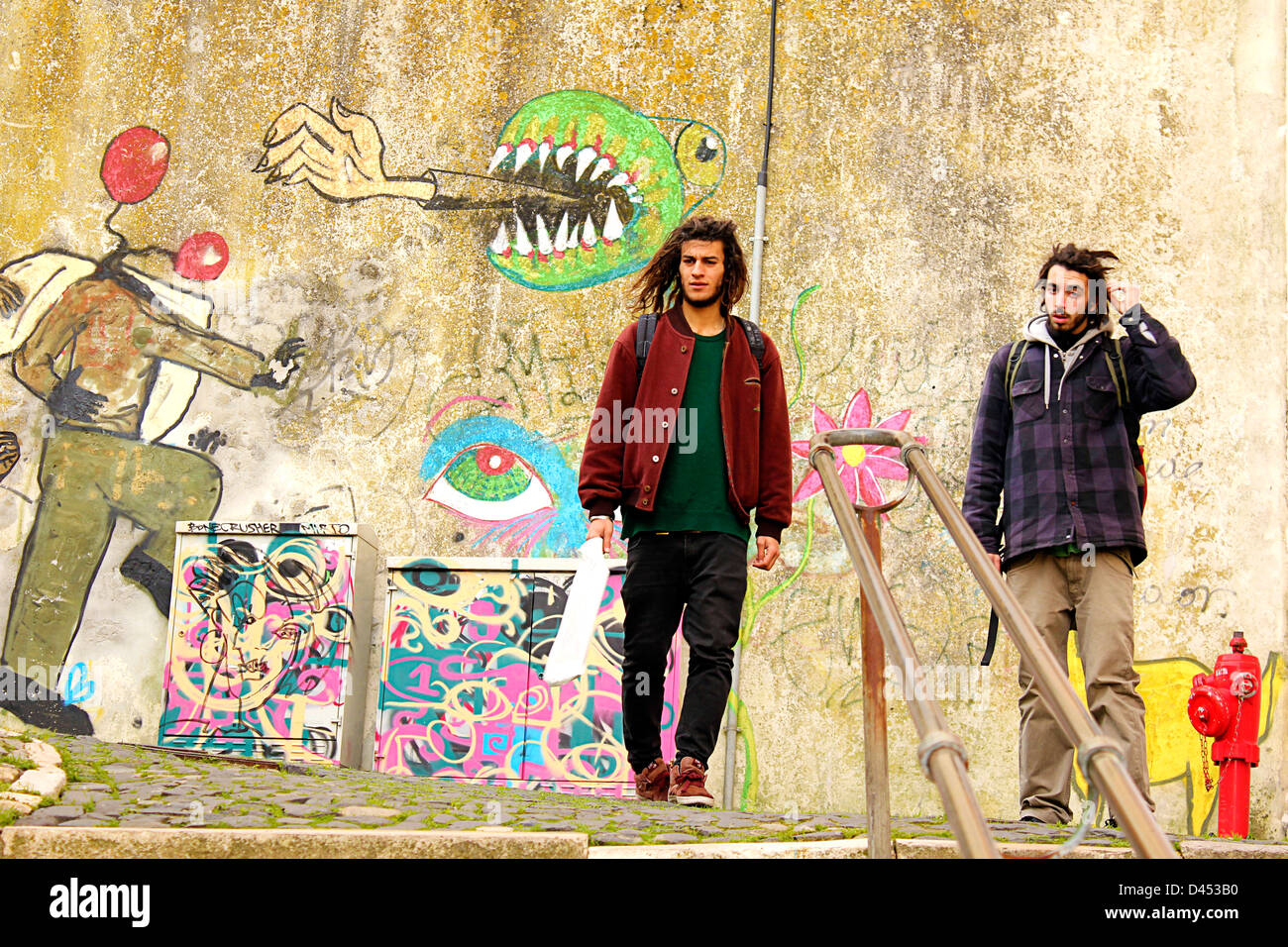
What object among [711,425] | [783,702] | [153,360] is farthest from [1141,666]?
[153,360]

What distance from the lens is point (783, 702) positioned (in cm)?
690

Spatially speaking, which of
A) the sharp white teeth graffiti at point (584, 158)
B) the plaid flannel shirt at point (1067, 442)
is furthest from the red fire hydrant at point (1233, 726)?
the sharp white teeth graffiti at point (584, 158)

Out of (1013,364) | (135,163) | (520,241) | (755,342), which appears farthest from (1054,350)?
(135,163)

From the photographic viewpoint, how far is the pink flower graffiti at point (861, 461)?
7.23 metres

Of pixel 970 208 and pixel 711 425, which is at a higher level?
pixel 970 208

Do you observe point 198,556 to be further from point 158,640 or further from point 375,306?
point 375,306

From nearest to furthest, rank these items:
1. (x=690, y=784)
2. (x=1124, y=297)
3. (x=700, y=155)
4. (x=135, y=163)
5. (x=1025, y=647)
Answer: (x=1025, y=647)
(x=690, y=784)
(x=1124, y=297)
(x=700, y=155)
(x=135, y=163)

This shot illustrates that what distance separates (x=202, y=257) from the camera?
311 inches

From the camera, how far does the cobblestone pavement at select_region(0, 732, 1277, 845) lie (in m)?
3.12

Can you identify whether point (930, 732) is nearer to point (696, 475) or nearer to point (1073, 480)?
point (696, 475)

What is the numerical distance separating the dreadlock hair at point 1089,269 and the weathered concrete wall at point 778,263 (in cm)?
306

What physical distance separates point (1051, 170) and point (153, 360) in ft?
19.0

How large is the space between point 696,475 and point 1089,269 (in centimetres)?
152
